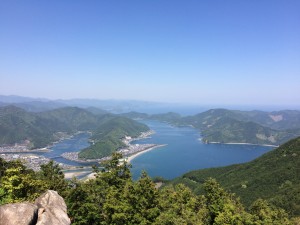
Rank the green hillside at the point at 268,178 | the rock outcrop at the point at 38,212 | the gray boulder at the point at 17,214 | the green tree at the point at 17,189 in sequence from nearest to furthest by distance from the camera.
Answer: the gray boulder at the point at 17,214 → the rock outcrop at the point at 38,212 → the green tree at the point at 17,189 → the green hillside at the point at 268,178

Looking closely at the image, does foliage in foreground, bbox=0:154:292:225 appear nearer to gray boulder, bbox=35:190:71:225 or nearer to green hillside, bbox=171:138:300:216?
gray boulder, bbox=35:190:71:225

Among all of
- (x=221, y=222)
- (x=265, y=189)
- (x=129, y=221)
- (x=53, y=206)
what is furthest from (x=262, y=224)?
(x=265, y=189)

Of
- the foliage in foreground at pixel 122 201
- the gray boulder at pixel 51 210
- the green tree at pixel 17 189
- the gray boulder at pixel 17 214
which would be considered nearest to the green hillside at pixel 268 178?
the foliage in foreground at pixel 122 201

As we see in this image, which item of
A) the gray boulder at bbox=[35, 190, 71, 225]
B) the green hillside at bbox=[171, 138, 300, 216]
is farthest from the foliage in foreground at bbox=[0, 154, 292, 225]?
the green hillside at bbox=[171, 138, 300, 216]

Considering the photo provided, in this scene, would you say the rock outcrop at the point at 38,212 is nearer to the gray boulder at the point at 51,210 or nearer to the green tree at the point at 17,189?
the gray boulder at the point at 51,210

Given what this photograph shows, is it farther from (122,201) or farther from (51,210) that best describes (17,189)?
(122,201)

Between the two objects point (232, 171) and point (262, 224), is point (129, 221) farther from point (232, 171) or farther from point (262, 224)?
point (232, 171)

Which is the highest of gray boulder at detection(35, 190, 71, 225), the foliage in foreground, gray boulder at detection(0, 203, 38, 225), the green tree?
gray boulder at detection(0, 203, 38, 225)
